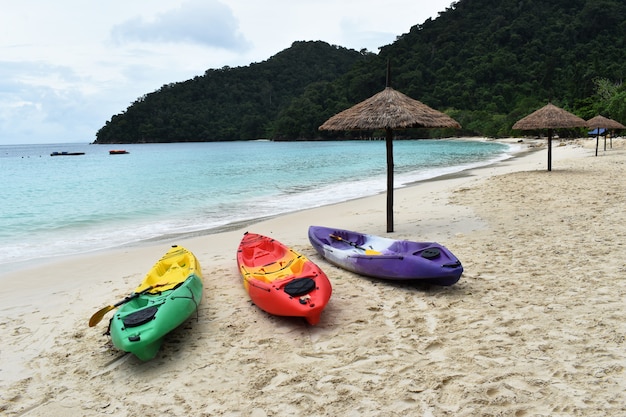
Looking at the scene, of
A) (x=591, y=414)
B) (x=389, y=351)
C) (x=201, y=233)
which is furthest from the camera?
(x=201, y=233)

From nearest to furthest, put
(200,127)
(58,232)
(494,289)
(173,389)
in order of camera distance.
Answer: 1. (173,389)
2. (494,289)
3. (58,232)
4. (200,127)

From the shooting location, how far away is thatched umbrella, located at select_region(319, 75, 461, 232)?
6738 mm

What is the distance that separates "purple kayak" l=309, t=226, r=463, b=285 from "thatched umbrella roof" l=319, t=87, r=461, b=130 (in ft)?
6.08

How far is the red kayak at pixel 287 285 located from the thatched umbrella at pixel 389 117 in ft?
8.65

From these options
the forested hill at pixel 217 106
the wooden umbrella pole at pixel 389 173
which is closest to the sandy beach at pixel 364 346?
the wooden umbrella pole at pixel 389 173

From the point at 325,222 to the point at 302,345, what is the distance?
5520 millimetres

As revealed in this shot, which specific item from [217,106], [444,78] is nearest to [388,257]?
[444,78]

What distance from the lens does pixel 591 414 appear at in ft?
8.05

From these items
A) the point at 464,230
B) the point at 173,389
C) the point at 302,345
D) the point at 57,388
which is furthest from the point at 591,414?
the point at 464,230

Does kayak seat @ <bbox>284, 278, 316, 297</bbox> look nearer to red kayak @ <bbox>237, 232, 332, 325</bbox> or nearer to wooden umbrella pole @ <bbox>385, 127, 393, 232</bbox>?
red kayak @ <bbox>237, 232, 332, 325</bbox>

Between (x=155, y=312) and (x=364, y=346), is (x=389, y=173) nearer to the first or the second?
(x=364, y=346)

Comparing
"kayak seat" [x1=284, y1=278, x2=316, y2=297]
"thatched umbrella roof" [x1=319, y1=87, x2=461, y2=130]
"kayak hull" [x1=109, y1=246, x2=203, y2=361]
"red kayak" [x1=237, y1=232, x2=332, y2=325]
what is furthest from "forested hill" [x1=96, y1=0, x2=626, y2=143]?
"kayak hull" [x1=109, y1=246, x2=203, y2=361]

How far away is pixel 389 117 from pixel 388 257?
2.82 m

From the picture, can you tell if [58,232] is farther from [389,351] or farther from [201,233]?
[389,351]
